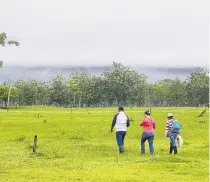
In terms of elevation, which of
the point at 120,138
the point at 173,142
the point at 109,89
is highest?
the point at 109,89

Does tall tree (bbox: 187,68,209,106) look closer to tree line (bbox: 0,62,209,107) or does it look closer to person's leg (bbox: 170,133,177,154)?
tree line (bbox: 0,62,209,107)

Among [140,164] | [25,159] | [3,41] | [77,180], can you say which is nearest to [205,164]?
[140,164]

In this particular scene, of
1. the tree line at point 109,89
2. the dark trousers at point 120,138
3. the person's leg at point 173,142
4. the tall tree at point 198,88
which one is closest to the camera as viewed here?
the person's leg at point 173,142

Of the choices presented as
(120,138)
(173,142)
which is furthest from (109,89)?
(173,142)

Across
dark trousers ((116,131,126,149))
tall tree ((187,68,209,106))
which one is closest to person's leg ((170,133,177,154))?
dark trousers ((116,131,126,149))

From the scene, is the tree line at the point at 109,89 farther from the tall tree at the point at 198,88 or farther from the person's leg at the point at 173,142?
the person's leg at the point at 173,142

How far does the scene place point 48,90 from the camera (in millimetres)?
172375

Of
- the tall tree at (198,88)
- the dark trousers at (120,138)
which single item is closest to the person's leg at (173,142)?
the dark trousers at (120,138)

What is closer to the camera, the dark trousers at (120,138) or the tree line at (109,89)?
the dark trousers at (120,138)

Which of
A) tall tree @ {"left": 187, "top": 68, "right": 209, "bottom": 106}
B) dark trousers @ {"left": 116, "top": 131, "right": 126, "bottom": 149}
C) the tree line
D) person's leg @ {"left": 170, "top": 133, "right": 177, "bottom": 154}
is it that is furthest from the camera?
the tree line

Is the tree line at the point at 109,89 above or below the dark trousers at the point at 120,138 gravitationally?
above

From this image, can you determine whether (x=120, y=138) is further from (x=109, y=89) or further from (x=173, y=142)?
(x=109, y=89)

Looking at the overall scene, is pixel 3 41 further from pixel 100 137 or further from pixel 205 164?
pixel 205 164

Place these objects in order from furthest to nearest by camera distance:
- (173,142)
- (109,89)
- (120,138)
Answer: (109,89), (120,138), (173,142)
